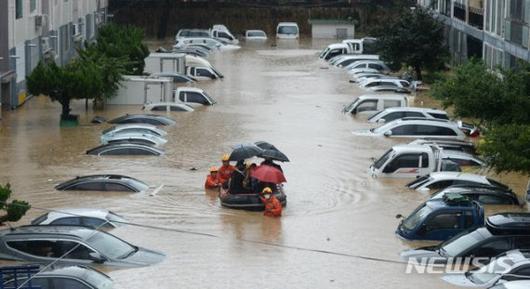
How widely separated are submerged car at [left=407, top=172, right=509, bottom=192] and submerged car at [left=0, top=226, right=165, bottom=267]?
963 centimetres

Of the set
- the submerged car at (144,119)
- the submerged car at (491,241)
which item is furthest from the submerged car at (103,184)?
the submerged car at (144,119)

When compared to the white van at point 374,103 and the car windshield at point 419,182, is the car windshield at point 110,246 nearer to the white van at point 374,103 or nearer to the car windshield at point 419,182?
the car windshield at point 419,182

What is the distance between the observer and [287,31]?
78500 millimetres

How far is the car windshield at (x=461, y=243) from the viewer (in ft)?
69.7

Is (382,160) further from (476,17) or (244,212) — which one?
(476,17)

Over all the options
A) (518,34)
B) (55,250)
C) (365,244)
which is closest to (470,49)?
(518,34)

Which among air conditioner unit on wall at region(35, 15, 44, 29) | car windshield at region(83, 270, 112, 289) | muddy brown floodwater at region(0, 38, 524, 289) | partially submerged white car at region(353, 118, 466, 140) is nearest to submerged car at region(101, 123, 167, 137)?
muddy brown floodwater at region(0, 38, 524, 289)

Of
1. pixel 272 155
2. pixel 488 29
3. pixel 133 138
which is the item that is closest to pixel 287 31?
pixel 488 29

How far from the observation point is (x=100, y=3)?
7775cm

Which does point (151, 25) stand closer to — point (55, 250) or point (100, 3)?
point (100, 3)

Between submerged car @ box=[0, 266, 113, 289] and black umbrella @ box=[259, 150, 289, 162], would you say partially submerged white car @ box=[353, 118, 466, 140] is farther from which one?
submerged car @ box=[0, 266, 113, 289]

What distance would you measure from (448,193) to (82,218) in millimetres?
6790

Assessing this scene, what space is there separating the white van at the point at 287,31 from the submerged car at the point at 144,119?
35.7m

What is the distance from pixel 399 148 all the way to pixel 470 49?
28.6 meters
